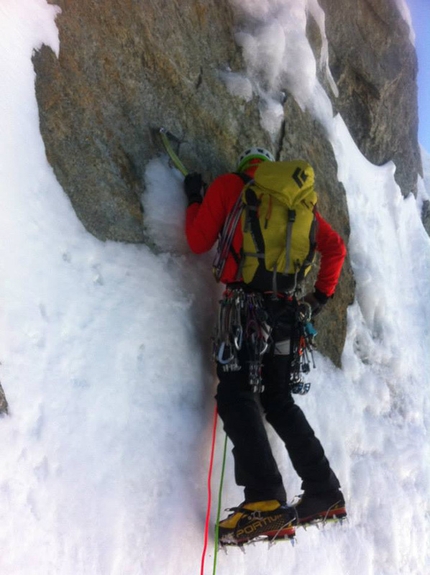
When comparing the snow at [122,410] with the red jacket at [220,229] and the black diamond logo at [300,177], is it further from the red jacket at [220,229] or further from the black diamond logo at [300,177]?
the black diamond logo at [300,177]

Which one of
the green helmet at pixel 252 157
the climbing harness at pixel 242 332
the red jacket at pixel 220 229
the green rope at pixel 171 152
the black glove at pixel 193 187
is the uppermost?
the green rope at pixel 171 152

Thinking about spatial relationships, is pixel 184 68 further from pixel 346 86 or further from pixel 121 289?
pixel 346 86

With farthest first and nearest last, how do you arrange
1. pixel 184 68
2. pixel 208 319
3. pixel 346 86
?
pixel 346 86 < pixel 184 68 < pixel 208 319

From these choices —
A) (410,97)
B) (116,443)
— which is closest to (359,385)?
(116,443)

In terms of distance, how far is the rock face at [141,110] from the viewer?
361 cm

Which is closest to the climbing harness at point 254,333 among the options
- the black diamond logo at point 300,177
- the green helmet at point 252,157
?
the black diamond logo at point 300,177

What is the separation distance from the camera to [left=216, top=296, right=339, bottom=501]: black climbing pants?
10.1ft

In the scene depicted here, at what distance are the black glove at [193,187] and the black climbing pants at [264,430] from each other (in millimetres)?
1144

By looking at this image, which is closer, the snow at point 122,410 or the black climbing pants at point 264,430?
the snow at point 122,410

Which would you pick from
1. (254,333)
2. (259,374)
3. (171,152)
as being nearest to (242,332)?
(254,333)

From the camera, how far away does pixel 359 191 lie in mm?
7301

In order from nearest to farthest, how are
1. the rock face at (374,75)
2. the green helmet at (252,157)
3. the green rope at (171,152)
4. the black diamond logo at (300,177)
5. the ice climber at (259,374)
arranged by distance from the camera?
the ice climber at (259,374), the black diamond logo at (300,177), the green helmet at (252,157), the green rope at (171,152), the rock face at (374,75)

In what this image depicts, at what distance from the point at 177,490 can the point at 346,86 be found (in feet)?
21.7

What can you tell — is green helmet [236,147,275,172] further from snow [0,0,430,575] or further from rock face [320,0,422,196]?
rock face [320,0,422,196]
